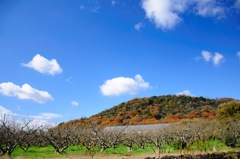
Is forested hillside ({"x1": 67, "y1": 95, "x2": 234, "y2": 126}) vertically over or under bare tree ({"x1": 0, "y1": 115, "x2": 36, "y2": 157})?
over

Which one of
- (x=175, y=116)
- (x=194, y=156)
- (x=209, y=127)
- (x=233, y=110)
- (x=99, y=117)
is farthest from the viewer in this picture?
(x=99, y=117)

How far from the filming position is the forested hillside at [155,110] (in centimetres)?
7350

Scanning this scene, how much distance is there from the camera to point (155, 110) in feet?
266

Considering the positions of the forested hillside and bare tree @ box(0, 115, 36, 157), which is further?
the forested hillside

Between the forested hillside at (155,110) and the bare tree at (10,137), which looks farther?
the forested hillside at (155,110)

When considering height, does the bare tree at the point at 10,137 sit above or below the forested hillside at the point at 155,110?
below

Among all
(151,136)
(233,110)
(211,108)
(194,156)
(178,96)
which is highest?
(178,96)

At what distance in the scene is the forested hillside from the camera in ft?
241

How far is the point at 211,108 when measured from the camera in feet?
248

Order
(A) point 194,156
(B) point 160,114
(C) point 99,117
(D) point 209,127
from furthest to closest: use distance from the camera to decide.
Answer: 1. (C) point 99,117
2. (B) point 160,114
3. (D) point 209,127
4. (A) point 194,156

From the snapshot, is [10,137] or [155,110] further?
[155,110]

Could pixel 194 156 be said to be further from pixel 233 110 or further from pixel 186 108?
pixel 186 108

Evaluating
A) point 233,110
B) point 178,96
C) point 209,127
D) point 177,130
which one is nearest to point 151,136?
point 177,130

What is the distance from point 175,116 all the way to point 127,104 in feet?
68.3
